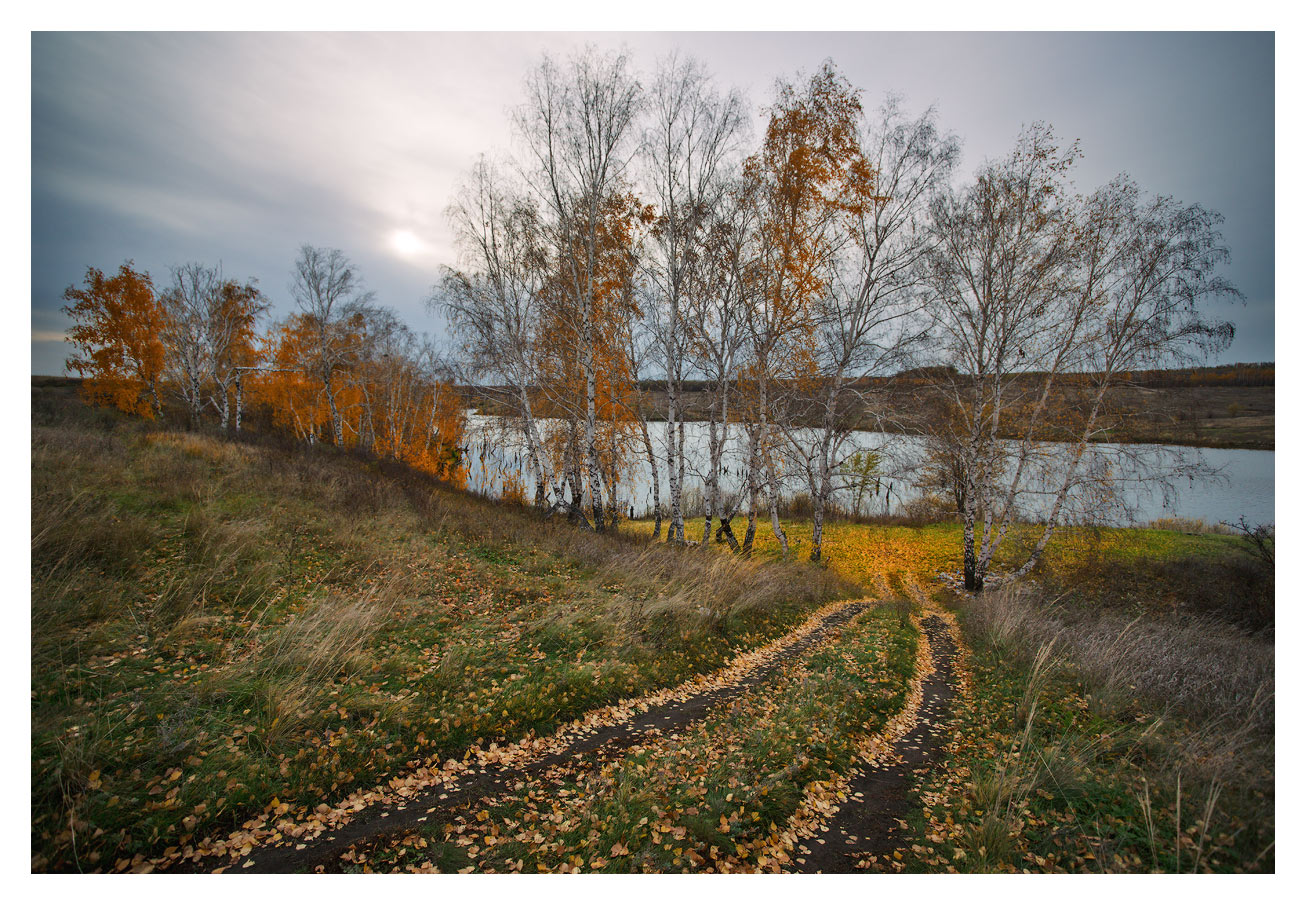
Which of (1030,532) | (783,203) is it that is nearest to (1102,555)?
(1030,532)

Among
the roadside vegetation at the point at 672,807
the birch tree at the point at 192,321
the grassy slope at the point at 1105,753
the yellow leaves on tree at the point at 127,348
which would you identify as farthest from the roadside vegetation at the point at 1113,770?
the birch tree at the point at 192,321

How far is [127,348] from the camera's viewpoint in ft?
59.2

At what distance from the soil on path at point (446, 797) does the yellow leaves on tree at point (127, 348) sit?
2115 centimetres

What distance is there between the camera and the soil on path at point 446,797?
9.06ft

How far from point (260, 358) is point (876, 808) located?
35174mm

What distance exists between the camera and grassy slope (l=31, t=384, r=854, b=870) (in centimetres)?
301

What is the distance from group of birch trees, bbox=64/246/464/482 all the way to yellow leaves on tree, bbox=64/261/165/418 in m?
0.04

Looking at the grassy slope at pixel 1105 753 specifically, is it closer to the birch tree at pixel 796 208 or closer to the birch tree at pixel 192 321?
the birch tree at pixel 796 208

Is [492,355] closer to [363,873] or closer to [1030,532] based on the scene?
[363,873]

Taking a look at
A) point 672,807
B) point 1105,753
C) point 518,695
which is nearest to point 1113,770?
point 1105,753

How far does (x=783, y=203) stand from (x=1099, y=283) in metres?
8.18

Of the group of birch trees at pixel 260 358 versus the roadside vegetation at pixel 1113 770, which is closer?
the roadside vegetation at pixel 1113 770

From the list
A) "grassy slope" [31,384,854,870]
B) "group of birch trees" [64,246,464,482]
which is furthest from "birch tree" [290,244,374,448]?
"grassy slope" [31,384,854,870]
